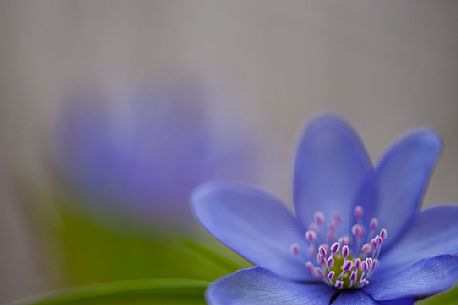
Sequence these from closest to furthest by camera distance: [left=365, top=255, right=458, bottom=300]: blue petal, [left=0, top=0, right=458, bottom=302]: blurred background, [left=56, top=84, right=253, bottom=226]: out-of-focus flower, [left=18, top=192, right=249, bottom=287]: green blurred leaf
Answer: [left=365, top=255, right=458, bottom=300]: blue petal
[left=18, top=192, right=249, bottom=287]: green blurred leaf
[left=56, top=84, right=253, bottom=226]: out-of-focus flower
[left=0, top=0, right=458, bottom=302]: blurred background

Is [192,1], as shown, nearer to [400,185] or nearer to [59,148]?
[59,148]

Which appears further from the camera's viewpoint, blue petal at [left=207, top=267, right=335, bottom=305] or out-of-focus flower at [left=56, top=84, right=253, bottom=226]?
out-of-focus flower at [left=56, top=84, right=253, bottom=226]

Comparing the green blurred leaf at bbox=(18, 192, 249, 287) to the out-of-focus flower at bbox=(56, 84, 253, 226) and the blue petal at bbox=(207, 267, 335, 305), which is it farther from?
the blue petal at bbox=(207, 267, 335, 305)

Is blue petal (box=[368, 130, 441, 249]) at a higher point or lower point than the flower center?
higher

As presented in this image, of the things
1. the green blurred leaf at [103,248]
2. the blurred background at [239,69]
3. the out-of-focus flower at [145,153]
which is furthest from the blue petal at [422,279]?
the blurred background at [239,69]

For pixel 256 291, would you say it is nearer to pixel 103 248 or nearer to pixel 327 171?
pixel 327 171

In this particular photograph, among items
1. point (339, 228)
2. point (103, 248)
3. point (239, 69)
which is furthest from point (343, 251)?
point (239, 69)

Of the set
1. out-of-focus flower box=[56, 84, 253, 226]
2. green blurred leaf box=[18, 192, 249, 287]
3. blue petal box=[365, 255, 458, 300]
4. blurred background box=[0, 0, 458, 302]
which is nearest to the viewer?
blue petal box=[365, 255, 458, 300]

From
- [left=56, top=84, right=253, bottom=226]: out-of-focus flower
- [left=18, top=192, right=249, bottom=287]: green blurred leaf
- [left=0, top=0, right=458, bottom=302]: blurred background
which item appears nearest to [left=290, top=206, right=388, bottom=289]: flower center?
[left=18, top=192, right=249, bottom=287]: green blurred leaf
